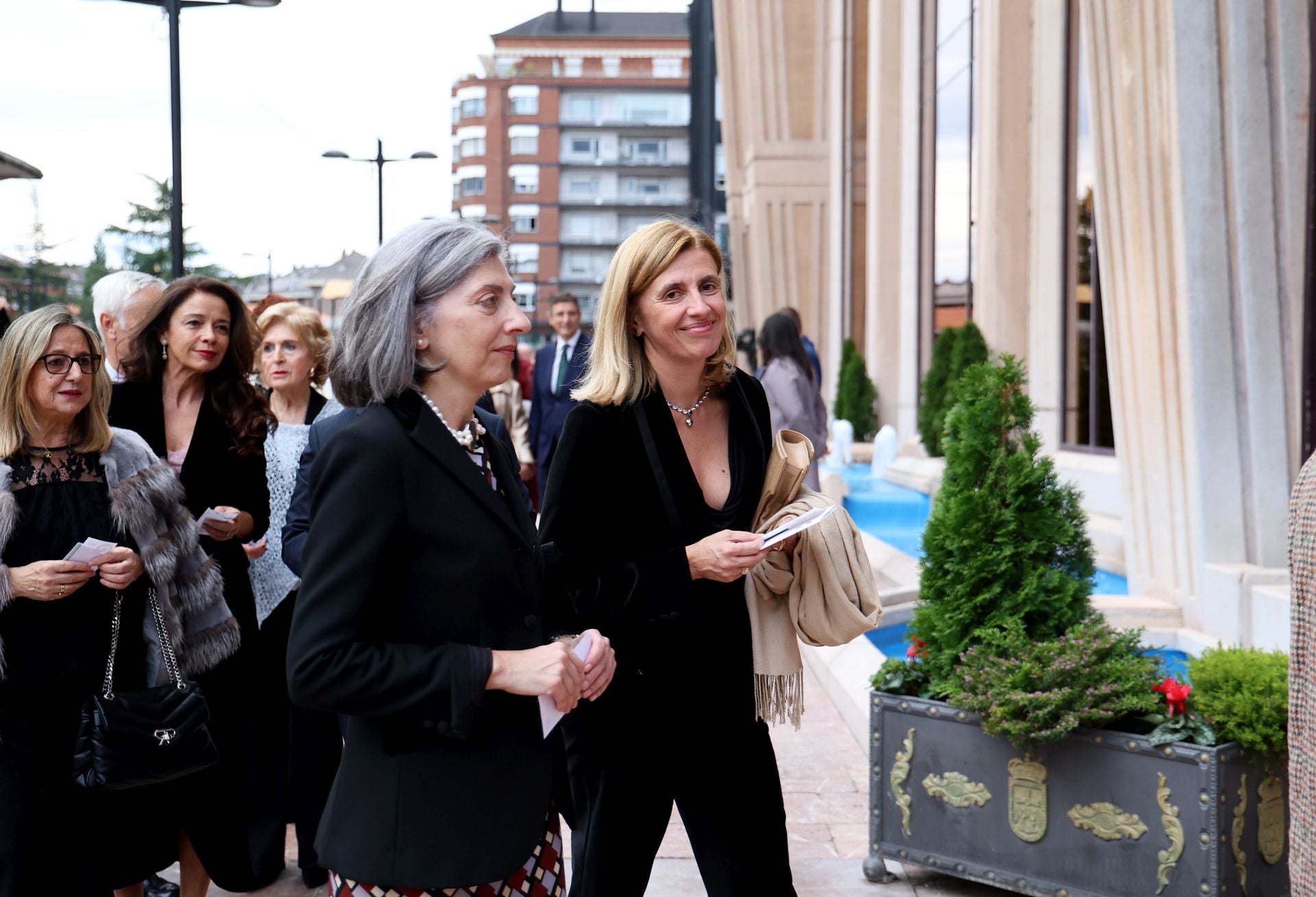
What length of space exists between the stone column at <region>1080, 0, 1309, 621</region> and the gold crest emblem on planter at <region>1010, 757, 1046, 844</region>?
340cm

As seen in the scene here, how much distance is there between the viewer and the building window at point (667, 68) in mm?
128875

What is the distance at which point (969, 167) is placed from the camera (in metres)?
17.1

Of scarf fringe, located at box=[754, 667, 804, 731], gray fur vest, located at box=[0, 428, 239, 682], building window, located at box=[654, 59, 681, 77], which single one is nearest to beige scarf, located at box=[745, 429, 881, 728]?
scarf fringe, located at box=[754, 667, 804, 731]

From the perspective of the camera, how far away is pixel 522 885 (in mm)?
2318

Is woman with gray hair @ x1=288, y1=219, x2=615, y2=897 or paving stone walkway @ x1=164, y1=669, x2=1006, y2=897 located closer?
woman with gray hair @ x1=288, y1=219, x2=615, y2=897

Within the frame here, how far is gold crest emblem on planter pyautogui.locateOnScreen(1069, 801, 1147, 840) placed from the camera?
3.92 m

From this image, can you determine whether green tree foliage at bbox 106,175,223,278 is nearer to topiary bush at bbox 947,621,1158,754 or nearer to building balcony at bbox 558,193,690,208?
topiary bush at bbox 947,621,1158,754

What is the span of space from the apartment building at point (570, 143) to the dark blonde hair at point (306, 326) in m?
116

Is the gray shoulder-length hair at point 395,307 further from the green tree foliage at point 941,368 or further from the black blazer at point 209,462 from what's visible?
the green tree foliage at point 941,368

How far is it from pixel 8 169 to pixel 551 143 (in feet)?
398

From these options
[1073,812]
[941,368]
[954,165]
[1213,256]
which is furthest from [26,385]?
[954,165]

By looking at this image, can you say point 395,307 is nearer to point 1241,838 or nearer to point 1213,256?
point 1241,838

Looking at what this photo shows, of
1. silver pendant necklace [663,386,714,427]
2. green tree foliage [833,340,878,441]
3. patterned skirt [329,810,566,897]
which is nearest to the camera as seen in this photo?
patterned skirt [329,810,566,897]

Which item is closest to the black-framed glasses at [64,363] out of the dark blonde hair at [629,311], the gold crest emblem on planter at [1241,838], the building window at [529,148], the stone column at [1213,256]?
the dark blonde hair at [629,311]
